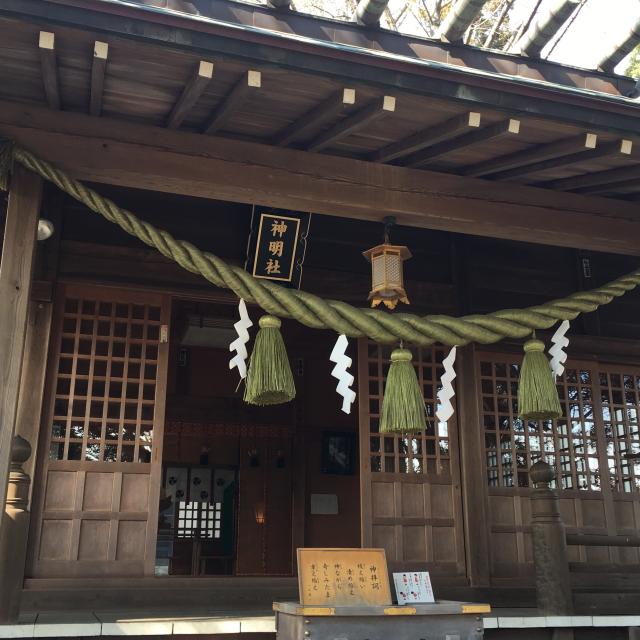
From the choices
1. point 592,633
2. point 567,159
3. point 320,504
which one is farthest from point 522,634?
point 320,504

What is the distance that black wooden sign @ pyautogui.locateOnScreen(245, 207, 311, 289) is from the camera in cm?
578

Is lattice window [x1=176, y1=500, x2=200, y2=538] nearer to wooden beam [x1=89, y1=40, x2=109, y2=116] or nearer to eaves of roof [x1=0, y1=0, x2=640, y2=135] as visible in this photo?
wooden beam [x1=89, y1=40, x2=109, y2=116]

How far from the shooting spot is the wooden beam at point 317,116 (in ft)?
12.6

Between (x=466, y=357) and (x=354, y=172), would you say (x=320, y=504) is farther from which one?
(x=354, y=172)

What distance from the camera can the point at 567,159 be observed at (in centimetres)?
451

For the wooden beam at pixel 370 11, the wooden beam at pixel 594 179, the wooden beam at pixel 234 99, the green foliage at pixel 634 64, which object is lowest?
the wooden beam at pixel 234 99

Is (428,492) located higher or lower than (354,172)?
lower

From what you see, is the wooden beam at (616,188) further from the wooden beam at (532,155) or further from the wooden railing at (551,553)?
the wooden railing at (551,553)

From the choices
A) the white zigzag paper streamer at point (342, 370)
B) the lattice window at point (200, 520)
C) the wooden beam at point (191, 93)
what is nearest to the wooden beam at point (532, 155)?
the white zigzag paper streamer at point (342, 370)

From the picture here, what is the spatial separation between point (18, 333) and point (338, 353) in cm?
185

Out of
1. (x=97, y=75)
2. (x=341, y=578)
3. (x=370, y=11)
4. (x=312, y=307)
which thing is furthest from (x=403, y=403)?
(x=97, y=75)

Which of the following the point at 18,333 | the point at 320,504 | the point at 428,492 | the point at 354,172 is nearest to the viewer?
the point at 18,333

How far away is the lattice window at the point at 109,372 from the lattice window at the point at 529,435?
2.93 metres

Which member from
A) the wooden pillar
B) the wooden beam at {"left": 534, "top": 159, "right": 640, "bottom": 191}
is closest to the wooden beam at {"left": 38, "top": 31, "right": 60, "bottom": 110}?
the wooden beam at {"left": 534, "top": 159, "right": 640, "bottom": 191}
